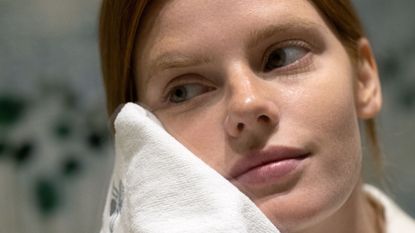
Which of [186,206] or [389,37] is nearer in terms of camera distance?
[186,206]

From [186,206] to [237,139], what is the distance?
10cm

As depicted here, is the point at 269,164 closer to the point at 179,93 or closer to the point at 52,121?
the point at 179,93

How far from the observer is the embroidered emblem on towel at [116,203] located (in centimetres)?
76

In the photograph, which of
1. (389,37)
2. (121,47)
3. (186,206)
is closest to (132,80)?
(121,47)

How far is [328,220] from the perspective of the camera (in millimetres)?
799

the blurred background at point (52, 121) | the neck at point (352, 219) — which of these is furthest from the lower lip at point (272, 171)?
the blurred background at point (52, 121)

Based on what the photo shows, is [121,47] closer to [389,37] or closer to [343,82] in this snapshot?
[343,82]

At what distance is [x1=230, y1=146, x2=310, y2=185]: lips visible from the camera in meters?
0.68

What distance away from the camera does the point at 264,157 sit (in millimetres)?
682

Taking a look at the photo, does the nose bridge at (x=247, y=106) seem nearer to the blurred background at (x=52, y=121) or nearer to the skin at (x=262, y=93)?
the skin at (x=262, y=93)

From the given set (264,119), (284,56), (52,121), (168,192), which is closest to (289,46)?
(284,56)

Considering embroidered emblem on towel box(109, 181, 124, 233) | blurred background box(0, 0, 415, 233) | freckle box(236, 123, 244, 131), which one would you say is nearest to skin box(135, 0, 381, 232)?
freckle box(236, 123, 244, 131)

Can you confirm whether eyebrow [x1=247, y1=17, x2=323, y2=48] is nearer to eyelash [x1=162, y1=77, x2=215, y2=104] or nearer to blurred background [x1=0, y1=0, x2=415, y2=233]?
eyelash [x1=162, y1=77, x2=215, y2=104]

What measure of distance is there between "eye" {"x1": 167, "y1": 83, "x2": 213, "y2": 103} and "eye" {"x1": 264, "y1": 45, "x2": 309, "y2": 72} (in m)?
0.08
